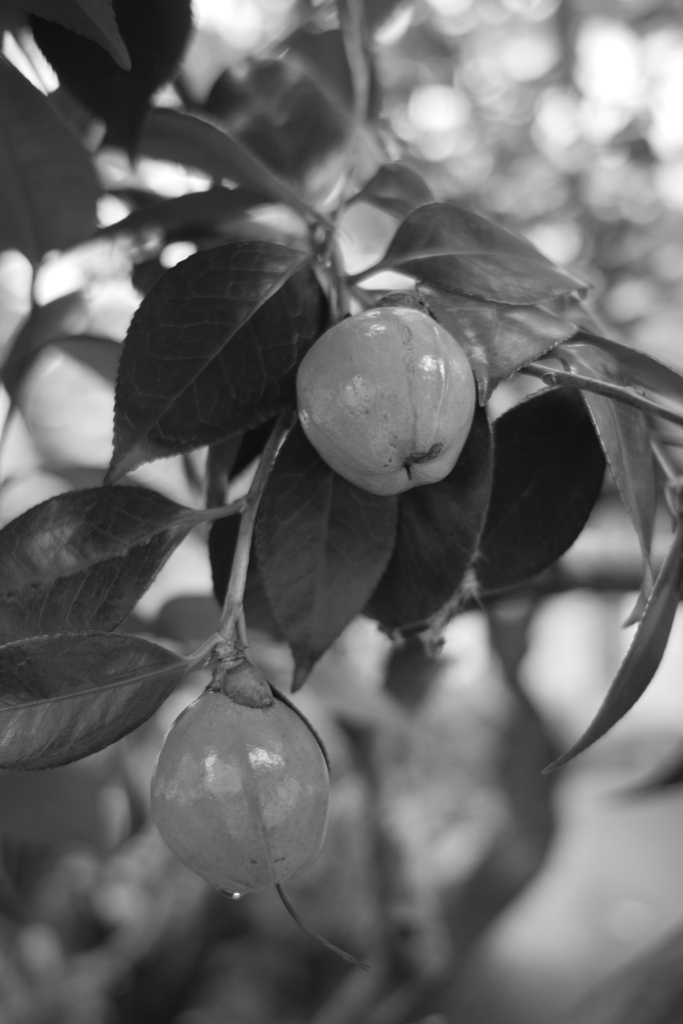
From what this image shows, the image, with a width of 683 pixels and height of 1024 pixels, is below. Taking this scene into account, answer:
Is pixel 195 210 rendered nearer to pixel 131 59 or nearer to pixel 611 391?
pixel 131 59

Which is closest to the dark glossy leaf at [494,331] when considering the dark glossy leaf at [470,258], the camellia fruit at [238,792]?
the dark glossy leaf at [470,258]

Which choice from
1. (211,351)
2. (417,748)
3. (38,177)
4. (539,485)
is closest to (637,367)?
(539,485)

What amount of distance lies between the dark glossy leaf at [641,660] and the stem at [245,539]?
10 cm

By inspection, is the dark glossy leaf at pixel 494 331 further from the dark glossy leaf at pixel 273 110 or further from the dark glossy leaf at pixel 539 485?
the dark glossy leaf at pixel 273 110

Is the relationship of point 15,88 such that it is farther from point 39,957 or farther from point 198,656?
point 39,957

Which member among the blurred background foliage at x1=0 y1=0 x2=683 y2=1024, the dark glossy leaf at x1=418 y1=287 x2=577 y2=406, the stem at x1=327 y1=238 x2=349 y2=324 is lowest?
the blurred background foliage at x1=0 y1=0 x2=683 y2=1024

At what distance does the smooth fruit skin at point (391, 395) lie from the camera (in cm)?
25

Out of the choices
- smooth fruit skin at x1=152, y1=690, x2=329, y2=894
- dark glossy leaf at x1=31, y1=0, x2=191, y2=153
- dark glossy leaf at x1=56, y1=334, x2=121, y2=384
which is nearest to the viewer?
smooth fruit skin at x1=152, y1=690, x2=329, y2=894

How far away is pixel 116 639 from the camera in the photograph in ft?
0.86

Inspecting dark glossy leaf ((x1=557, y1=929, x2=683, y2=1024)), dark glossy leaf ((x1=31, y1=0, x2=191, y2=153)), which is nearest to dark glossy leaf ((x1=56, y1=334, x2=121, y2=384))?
dark glossy leaf ((x1=31, y1=0, x2=191, y2=153))

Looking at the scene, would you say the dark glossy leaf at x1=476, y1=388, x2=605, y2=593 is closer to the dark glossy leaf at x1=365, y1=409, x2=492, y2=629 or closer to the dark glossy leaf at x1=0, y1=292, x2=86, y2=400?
the dark glossy leaf at x1=365, y1=409, x2=492, y2=629

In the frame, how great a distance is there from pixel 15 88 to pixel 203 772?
264mm

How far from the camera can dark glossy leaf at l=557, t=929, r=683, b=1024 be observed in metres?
0.41

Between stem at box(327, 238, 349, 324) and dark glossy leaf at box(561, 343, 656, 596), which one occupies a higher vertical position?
stem at box(327, 238, 349, 324)
